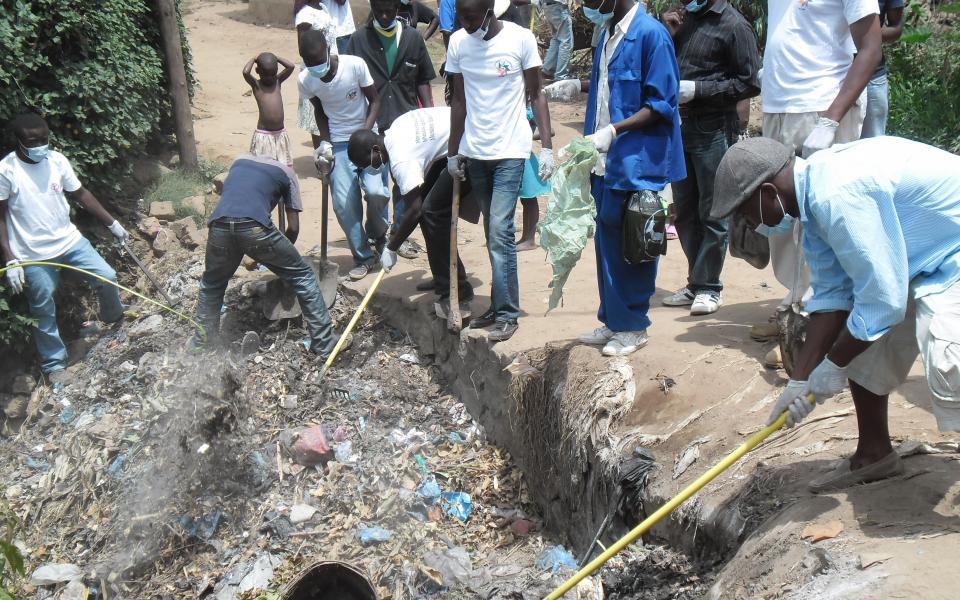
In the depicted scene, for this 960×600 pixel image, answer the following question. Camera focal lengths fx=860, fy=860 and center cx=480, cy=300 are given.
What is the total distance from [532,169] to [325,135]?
5.67ft

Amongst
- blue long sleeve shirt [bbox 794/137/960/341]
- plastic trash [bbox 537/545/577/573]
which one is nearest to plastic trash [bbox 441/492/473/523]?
plastic trash [bbox 537/545/577/573]

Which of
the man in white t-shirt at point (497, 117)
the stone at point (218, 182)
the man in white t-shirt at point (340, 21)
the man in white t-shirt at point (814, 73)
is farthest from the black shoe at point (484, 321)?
the stone at point (218, 182)

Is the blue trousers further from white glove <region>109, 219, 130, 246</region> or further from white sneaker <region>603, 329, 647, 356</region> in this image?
white glove <region>109, 219, 130, 246</region>

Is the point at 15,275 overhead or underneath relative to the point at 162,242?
overhead

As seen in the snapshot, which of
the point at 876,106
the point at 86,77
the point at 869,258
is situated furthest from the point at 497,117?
the point at 86,77

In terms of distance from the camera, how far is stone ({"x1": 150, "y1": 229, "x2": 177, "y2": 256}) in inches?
308

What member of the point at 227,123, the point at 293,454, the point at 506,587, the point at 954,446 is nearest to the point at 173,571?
the point at 293,454

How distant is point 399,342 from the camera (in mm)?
6449

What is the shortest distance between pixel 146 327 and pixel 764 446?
508cm

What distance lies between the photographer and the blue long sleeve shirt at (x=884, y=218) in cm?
266

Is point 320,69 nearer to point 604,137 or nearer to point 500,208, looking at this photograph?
point 500,208

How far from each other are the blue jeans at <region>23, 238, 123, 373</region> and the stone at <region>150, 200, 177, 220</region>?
4.35 ft

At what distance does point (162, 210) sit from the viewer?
8.07 metres

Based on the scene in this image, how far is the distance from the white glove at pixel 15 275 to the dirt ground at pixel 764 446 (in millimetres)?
2174
